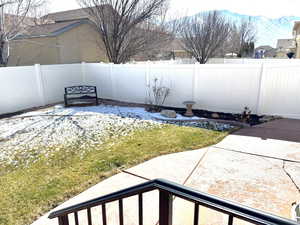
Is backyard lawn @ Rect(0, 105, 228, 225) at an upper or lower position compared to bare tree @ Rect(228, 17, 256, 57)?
lower

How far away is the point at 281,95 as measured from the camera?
597 cm

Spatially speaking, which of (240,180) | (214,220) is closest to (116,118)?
(240,180)

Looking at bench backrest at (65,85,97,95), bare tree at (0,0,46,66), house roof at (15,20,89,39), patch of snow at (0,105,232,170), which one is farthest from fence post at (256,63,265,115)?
house roof at (15,20,89,39)

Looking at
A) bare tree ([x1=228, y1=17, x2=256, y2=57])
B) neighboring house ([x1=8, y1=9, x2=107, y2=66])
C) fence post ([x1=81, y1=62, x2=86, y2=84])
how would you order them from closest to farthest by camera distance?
1. fence post ([x1=81, y1=62, x2=86, y2=84])
2. neighboring house ([x1=8, y1=9, x2=107, y2=66])
3. bare tree ([x1=228, y1=17, x2=256, y2=57])

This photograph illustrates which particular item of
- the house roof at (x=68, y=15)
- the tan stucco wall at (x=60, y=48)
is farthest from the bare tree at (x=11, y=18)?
the house roof at (x=68, y=15)

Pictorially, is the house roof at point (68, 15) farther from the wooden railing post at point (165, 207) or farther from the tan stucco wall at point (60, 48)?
the wooden railing post at point (165, 207)

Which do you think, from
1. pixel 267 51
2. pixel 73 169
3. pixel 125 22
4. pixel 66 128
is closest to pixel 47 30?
pixel 125 22

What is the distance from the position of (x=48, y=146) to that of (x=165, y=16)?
10.8 m

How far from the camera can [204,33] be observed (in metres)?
15.2

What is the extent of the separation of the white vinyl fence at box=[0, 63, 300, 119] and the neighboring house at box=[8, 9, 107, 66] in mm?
3974

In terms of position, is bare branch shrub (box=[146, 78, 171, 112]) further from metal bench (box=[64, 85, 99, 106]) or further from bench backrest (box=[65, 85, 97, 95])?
bench backrest (box=[65, 85, 97, 95])

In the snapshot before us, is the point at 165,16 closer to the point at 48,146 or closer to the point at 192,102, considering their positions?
the point at 192,102

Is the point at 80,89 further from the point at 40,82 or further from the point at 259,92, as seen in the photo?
the point at 259,92

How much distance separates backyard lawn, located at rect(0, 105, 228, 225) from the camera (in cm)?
296
